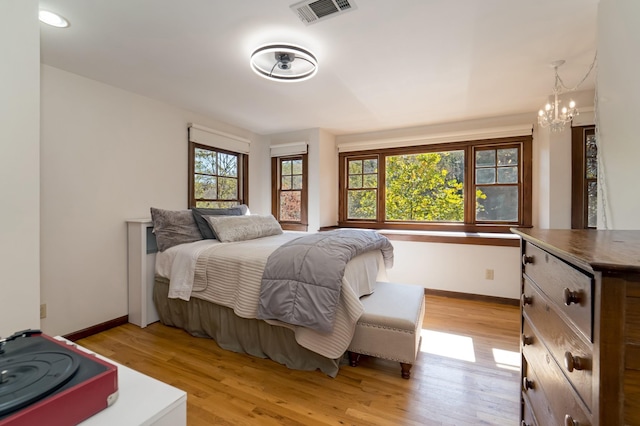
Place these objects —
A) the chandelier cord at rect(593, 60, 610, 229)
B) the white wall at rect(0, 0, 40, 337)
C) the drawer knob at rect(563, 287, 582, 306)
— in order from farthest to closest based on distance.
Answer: the chandelier cord at rect(593, 60, 610, 229), the white wall at rect(0, 0, 40, 337), the drawer knob at rect(563, 287, 582, 306)

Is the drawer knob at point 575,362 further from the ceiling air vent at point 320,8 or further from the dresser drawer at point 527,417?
the ceiling air vent at point 320,8

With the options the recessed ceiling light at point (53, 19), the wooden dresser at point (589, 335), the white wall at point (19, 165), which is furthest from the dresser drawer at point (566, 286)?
the recessed ceiling light at point (53, 19)

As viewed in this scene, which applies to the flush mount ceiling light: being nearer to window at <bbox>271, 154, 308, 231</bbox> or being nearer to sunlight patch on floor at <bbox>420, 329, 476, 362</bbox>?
window at <bbox>271, 154, 308, 231</bbox>

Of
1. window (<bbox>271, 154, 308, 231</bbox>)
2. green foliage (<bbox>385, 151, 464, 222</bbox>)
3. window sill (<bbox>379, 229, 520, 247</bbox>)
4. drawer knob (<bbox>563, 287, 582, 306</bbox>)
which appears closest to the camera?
drawer knob (<bbox>563, 287, 582, 306</bbox>)

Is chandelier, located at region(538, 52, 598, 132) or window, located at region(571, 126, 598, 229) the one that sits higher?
chandelier, located at region(538, 52, 598, 132)

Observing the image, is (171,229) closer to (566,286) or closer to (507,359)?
(566,286)

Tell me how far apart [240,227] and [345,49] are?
1.95 meters

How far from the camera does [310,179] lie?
430 cm

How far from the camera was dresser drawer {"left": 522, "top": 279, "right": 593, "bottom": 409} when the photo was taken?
610mm

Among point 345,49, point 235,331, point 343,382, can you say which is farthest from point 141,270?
point 345,49

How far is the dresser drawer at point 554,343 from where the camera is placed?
61 centimetres

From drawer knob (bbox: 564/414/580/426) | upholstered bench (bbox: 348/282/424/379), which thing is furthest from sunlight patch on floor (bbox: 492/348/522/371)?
drawer knob (bbox: 564/414/580/426)

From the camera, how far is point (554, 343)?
823 millimetres

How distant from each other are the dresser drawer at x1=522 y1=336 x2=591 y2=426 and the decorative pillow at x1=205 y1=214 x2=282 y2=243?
97.3 inches
